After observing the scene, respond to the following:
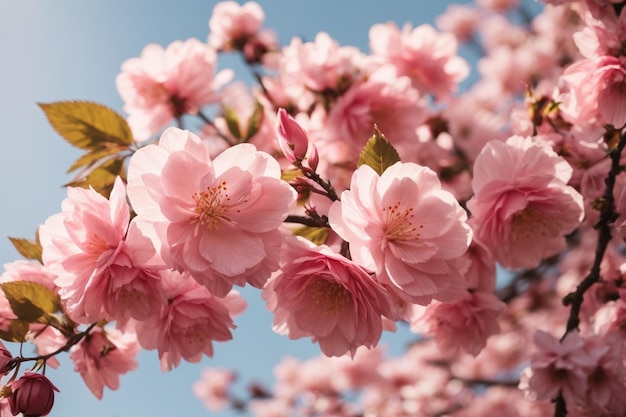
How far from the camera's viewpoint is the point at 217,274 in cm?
99

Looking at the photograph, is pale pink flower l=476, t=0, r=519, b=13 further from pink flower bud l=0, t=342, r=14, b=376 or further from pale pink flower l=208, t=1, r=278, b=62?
pink flower bud l=0, t=342, r=14, b=376

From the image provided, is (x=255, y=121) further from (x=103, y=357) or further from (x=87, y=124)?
→ (x=103, y=357)

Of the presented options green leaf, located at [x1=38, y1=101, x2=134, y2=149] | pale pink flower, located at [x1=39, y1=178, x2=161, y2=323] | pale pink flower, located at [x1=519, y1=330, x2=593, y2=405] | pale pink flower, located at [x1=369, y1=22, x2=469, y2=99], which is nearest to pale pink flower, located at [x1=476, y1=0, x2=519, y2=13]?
pale pink flower, located at [x1=369, y1=22, x2=469, y2=99]

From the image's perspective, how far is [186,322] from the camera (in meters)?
1.19

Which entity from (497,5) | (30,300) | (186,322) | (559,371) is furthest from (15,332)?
(497,5)

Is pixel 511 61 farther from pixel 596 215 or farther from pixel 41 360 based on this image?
pixel 41 360

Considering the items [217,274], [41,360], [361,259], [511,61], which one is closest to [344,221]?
[361,259]

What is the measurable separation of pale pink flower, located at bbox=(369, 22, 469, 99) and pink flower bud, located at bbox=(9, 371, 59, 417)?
1.62 meters

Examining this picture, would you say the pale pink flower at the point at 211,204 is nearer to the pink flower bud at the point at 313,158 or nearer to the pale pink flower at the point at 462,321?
the pink flower bud at the point at 313,158

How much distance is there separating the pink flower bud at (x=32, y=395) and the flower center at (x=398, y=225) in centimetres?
62

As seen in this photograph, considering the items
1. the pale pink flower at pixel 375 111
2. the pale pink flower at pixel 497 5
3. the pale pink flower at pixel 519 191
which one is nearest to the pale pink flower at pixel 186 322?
the pale pink flower at pixel 519 191

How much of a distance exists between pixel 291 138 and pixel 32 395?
2.00 feet

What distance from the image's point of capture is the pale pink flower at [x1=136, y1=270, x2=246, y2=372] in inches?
46.5

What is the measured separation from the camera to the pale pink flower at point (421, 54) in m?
2.18
